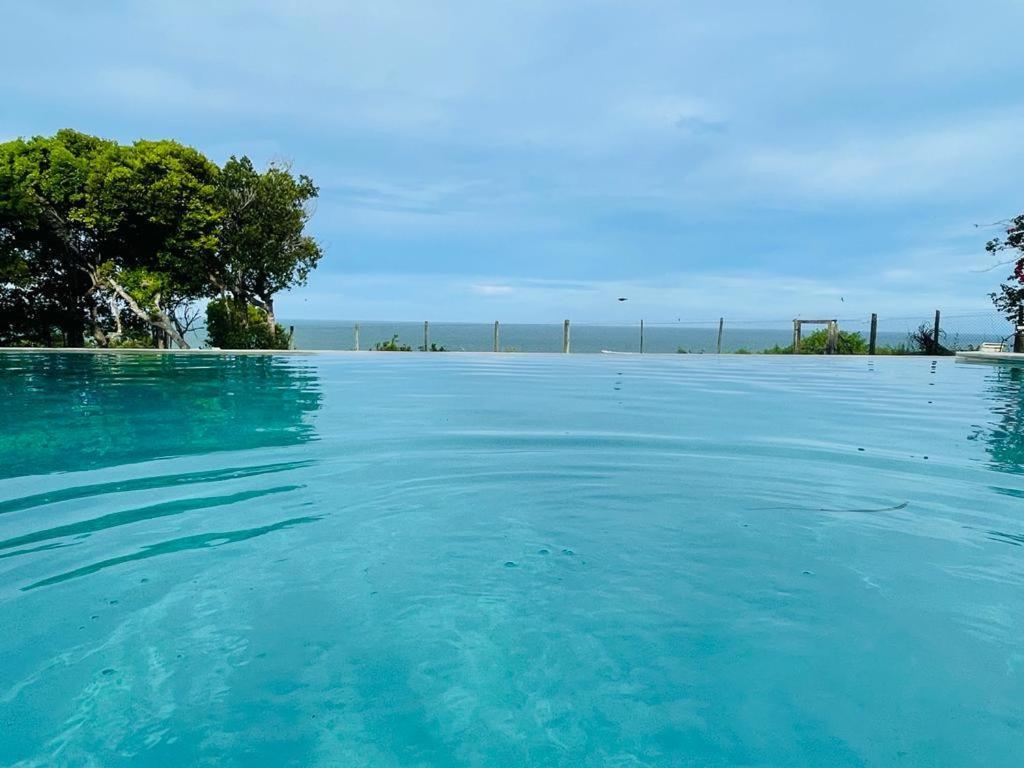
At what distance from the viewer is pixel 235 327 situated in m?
17.6

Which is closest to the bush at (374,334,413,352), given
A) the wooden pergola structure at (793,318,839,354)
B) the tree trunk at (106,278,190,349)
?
the tree trunk at (106,278,190,349)

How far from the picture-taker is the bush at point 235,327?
17.5 m

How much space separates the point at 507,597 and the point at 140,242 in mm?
19269

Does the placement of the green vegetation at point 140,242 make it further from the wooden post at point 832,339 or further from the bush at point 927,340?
the bush at point 927,340

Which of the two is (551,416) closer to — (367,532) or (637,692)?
(367,532)

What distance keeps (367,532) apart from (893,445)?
16.4ft

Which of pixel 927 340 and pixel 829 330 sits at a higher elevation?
pixel 829 330

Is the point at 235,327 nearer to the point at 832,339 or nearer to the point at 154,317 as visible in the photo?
the point at 154,317

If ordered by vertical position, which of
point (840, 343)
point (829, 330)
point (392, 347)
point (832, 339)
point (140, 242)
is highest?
point (140, 242)

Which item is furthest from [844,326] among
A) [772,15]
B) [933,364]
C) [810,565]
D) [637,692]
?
[637,692]

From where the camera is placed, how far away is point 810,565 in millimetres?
2898

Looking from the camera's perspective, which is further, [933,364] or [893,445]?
[933,364]

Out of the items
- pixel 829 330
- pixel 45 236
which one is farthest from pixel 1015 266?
pixel 45 236

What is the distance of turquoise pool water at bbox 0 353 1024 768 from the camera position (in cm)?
170
